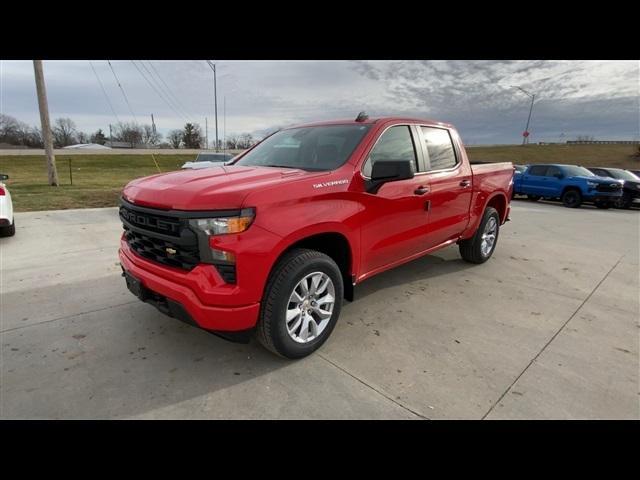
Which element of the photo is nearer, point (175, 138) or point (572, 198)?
point (572, 198)

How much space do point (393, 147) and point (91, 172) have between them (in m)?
33.3

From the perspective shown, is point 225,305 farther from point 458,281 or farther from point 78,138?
point 78,138

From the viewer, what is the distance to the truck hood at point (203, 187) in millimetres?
2439

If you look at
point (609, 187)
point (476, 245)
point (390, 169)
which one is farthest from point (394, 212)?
point (609, 187)

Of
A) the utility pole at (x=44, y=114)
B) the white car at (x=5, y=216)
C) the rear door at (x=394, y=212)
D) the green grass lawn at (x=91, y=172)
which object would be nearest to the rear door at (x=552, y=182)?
the rear door at (x=394, y=212)

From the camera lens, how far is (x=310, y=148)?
3.71 metres

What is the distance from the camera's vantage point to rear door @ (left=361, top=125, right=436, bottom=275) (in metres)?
3.34

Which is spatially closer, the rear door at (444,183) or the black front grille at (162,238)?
the black front grille at (162,238)

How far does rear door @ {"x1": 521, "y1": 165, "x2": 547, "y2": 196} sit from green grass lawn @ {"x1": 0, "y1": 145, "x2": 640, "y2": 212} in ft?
53.1

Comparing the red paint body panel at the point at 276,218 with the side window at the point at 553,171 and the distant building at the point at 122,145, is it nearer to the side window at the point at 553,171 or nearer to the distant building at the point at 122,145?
the side window at the point at 553,171

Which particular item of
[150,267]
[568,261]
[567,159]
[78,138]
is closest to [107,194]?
[150,267]

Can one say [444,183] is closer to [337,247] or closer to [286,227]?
[337,247]

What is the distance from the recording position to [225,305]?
245 cm

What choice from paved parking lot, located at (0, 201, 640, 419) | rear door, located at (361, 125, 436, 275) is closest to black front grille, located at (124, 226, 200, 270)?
paved parking lot, located at (0, 201, 640, 419)
